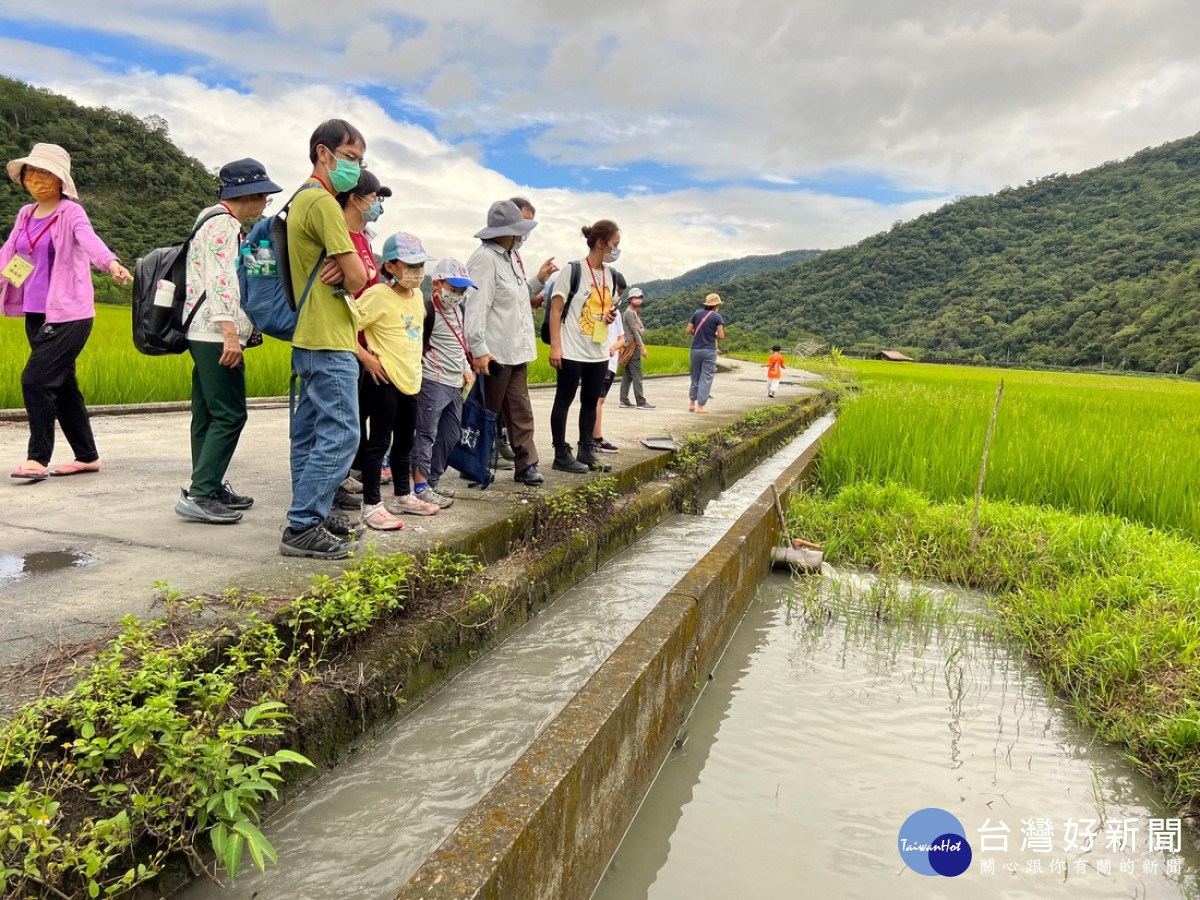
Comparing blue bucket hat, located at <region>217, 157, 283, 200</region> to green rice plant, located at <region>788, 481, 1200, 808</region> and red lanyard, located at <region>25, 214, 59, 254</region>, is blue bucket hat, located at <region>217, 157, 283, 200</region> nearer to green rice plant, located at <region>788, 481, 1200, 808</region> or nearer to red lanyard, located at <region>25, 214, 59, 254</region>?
red lanyard, located at <region>25, 214, 59, 254</region>

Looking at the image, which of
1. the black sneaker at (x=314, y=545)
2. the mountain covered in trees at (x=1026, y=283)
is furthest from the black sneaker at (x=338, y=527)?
the mountain covered in trees at (x=1026, y=283)

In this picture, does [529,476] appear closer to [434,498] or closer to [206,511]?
[434,498]

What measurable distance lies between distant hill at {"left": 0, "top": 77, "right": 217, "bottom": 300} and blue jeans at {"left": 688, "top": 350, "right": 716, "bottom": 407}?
80.9 ft

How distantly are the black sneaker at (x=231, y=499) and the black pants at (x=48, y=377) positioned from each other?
1093 millimetres

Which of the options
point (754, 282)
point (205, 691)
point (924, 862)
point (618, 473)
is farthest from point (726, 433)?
point (754, 282)

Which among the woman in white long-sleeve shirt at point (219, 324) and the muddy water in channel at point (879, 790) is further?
the woman in white long-sleeve shirt at point (219, 324)

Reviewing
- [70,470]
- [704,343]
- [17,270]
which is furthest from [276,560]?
[704,343]

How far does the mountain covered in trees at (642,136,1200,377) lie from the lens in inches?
1751

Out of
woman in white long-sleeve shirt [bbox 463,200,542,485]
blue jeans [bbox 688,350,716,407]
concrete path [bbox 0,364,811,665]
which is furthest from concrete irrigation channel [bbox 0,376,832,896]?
blue jeans [bbox 688,350,716,407]

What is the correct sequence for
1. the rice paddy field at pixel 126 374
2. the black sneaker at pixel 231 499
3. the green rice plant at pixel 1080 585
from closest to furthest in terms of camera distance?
the green rice plant at pixel 1080 585 < the black sneaker at pixel 231 499 < the rice paddy field at pixel 126 374

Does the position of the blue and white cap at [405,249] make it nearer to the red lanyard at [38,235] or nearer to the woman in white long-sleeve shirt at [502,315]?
the woman in white long-sleeve shirt at [502,315]

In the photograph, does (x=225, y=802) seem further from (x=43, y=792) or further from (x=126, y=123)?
(x=126, y=123)

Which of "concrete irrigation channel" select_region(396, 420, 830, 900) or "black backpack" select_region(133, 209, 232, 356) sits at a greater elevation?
"black backpack" select_region(133, 209, 232, 356)

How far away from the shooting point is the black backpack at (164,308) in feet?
11.1
